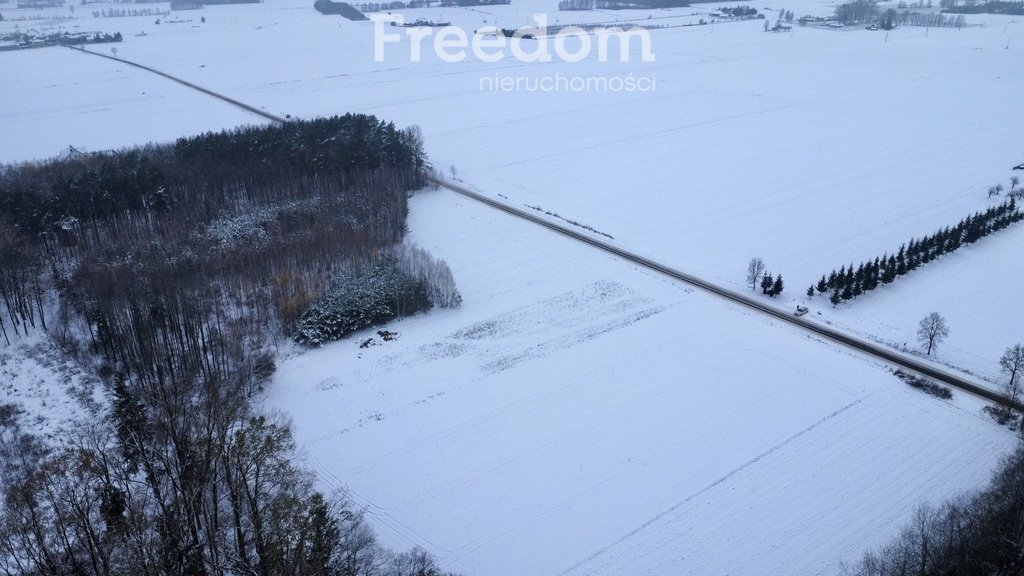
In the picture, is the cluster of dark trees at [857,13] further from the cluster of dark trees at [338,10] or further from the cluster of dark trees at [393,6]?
the cluster of dark trees at [338,10]

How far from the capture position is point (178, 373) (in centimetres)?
2825

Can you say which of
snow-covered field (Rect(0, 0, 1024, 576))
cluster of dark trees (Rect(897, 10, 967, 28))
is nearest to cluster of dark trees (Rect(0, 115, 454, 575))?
snow-covered field (Rect(0, 0, 1024, 576))

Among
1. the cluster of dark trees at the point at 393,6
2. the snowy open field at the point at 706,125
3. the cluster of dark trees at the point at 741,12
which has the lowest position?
the snowy open field at the point at 706,125

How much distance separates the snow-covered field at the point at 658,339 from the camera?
70.7ft

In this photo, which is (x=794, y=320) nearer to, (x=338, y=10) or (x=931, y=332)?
(x=931, y=332)

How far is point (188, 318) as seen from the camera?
29.8 m

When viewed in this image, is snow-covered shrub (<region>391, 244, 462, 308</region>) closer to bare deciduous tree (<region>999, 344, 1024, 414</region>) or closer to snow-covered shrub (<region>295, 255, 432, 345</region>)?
snow-covered shrub (<region>295, 255, 432, 345</region>)

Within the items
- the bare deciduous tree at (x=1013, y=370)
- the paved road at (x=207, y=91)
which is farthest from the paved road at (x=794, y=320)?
the paved road at (x=207, y=91)

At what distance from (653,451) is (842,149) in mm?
45908

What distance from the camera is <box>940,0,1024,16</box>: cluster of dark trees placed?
14462 centimetres

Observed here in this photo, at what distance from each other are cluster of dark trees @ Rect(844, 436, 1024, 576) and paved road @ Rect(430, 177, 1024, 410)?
7.67 m

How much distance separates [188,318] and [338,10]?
534 ft

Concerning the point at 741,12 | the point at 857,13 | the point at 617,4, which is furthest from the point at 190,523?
the point at 617,4

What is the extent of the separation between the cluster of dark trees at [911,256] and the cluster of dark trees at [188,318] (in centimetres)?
2500
